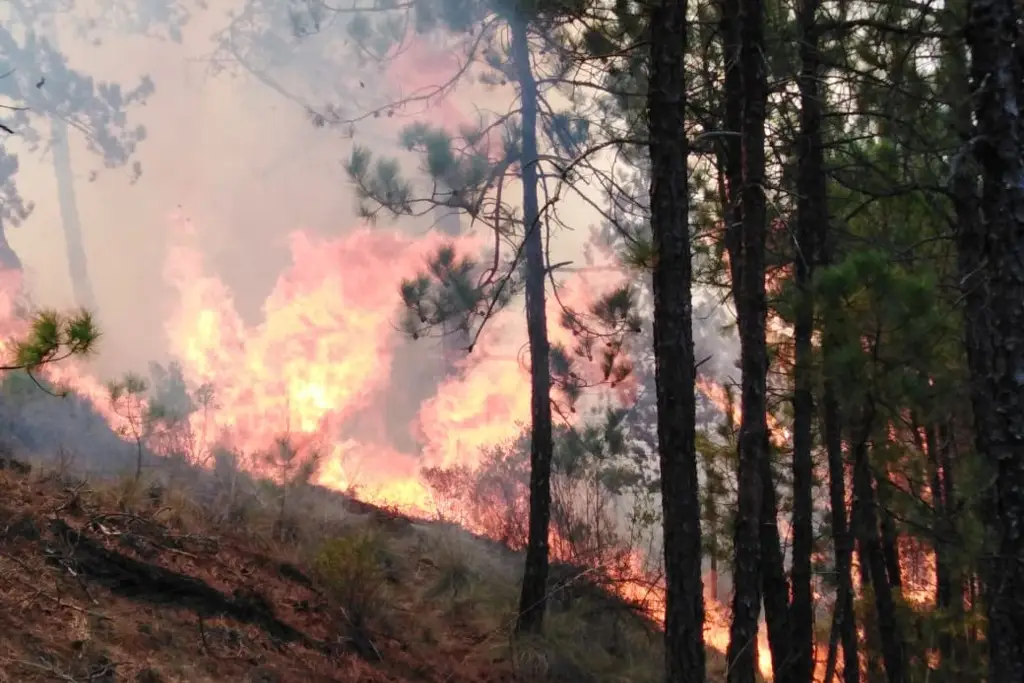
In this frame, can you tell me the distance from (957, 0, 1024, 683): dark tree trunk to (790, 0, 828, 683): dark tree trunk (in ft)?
4.84

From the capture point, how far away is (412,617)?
647 cm

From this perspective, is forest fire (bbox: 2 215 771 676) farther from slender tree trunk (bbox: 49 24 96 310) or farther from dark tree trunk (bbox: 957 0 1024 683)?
dark tree trunk (bbox: 957 0 1024 683)

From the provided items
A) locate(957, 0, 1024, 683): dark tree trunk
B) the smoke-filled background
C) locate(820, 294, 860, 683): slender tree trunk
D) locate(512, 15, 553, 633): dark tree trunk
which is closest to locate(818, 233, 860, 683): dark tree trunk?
locate(820, 294, 860, 683): slender tree trunk

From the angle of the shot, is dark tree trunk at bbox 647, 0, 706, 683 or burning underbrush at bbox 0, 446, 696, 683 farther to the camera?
burning underbrush at bbox 0, 446, 696, 683

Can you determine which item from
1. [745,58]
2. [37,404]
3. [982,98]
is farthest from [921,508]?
[37,404]

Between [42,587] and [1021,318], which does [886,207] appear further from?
[42,587]

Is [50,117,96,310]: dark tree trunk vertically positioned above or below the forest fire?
above

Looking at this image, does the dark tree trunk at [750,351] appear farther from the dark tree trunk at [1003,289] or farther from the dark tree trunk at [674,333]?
the dark tree trunk at [1003,289]

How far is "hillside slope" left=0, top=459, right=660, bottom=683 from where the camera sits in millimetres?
3842

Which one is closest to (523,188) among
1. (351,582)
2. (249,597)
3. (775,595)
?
(351,582)

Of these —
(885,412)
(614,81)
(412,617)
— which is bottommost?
(412,617)

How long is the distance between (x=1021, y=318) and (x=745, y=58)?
2.26 m

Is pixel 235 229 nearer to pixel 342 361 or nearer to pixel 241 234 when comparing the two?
pixel 241 234

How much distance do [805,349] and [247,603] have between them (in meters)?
4.39
